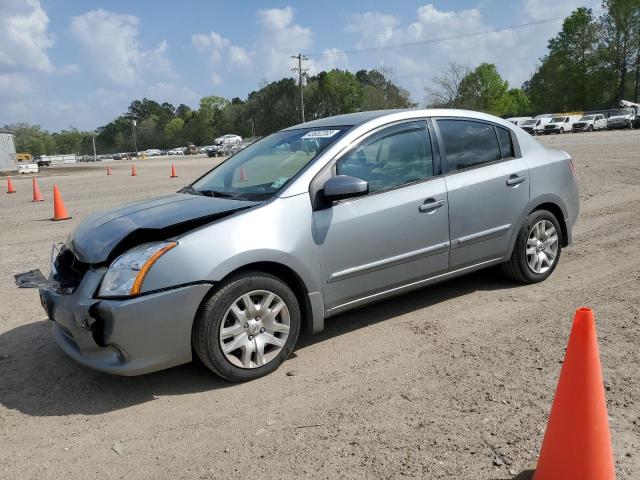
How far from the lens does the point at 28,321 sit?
491 centimetres

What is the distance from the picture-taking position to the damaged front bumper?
318 centimetres

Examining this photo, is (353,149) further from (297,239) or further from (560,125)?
(560,125)

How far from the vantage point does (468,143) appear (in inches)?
187

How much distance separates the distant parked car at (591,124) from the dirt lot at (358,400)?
169 feet

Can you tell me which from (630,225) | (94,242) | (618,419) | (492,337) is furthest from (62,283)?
(630,225)

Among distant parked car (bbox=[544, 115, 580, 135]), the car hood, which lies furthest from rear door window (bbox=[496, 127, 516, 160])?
distant parked car (bbox=[544, 115, 580, 135])

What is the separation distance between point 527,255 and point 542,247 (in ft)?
0.74

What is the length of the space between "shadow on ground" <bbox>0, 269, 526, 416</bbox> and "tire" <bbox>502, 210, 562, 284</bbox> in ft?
4.05

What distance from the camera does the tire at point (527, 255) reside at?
498 centimetres

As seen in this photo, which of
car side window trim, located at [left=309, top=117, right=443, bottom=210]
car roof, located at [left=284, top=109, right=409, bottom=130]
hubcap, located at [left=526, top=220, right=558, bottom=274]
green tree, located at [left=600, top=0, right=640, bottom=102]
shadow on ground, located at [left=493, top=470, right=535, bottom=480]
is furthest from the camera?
green tree, located at [left=600, top=0, right=640, bottom=102]

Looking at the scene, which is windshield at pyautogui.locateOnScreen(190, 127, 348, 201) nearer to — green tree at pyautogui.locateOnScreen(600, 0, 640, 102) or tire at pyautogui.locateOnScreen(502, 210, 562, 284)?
tire at pyautogui.locateOnScreen(502, 210, 562, 284)

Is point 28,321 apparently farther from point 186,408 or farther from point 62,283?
point 186,408

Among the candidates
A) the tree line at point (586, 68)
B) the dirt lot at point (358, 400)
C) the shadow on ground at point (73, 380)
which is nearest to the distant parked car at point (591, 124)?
the tree line at point (586, 68)

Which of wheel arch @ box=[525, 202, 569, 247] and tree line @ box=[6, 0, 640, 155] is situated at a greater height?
tree line @ box=[6, 0, 640, 155]
